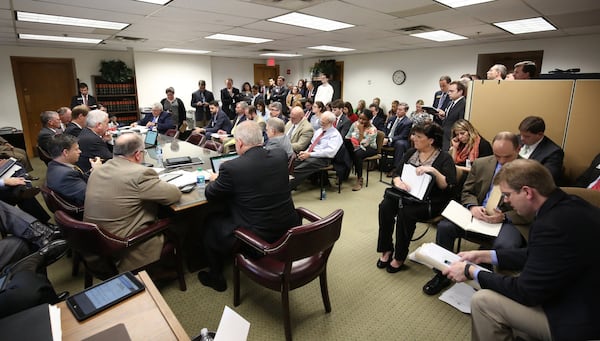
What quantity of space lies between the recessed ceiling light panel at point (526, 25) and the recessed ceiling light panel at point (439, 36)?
892 mm

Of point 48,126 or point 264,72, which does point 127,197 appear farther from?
point 264,72

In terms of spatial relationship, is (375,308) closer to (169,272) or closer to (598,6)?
(169,272)

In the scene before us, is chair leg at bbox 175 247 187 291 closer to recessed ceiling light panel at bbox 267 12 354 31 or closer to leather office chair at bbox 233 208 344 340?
leather office chair at bbox 233 208 344 340

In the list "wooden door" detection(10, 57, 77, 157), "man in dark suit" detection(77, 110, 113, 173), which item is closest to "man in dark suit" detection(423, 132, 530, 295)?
"man in dark suit" detection(77, 110, 113, 173)

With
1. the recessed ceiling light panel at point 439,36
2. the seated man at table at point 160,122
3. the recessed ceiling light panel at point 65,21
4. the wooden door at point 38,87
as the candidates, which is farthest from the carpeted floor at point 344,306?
the wooden door at point 38,87

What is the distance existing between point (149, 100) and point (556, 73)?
31.4ft

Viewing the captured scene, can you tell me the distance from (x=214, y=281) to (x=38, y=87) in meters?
8.69

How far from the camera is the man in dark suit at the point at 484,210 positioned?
223 centimetres

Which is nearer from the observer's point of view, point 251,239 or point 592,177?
point 251,239

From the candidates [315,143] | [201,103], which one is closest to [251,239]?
[315,143]

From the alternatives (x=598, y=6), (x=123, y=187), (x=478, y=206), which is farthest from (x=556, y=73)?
(x=123, y=187)

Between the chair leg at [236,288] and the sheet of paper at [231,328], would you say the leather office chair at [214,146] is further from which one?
the sheet of paper at [231,328]

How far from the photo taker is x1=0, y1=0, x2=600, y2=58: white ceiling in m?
3.65

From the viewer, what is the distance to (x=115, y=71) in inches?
337
